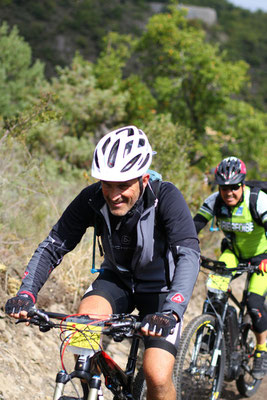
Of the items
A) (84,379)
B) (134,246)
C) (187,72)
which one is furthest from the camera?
(187,72)

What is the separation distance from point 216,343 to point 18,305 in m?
2.51

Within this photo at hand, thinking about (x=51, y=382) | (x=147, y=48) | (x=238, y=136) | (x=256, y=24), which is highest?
(x=256, y=24)

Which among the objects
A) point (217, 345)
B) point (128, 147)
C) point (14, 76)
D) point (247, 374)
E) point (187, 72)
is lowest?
point (247, 374)

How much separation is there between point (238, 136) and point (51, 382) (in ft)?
83.9

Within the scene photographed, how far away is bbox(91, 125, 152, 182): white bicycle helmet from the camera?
2.92m

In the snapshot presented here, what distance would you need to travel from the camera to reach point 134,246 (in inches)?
131

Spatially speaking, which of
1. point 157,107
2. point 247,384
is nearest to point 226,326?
point 247,384

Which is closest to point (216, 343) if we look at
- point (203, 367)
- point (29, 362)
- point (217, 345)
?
point (217, 345)

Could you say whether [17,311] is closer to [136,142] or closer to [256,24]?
[136,142]

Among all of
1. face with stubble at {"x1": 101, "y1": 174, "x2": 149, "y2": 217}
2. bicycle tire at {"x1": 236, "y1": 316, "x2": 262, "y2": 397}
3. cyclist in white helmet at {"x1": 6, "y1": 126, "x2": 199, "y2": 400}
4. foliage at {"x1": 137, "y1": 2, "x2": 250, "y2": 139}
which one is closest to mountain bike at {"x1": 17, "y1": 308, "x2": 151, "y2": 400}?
cyclist in white helmet at {"x1": 6, "y1": 126, "x2": 199, "y2": 400}

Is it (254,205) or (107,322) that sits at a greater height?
(254,205)

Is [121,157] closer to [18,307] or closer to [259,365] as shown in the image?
[18,307]

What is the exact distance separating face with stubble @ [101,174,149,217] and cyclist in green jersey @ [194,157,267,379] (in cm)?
225

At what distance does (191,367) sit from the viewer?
4539mm
